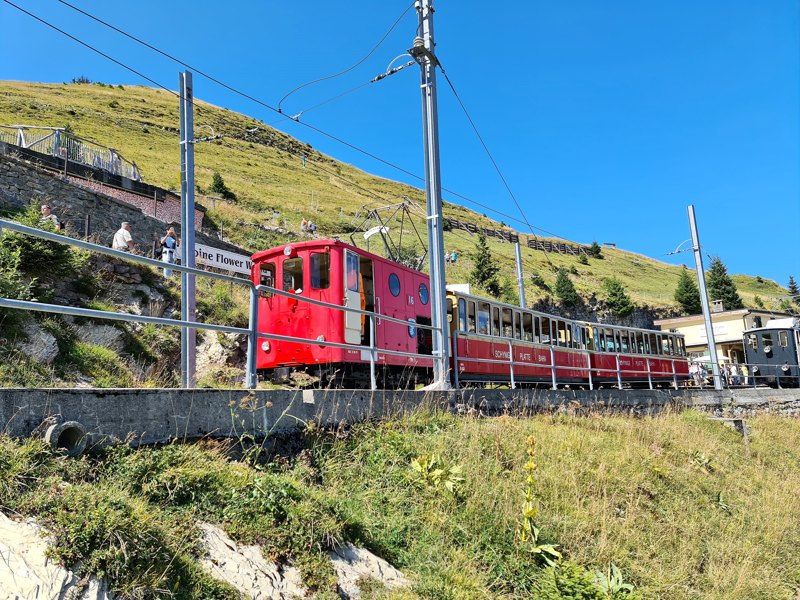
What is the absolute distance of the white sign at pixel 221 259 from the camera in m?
12.5

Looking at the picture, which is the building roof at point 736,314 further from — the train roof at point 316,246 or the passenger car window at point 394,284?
the train roof at point 316,246

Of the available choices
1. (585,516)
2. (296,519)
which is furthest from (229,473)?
(585,516)

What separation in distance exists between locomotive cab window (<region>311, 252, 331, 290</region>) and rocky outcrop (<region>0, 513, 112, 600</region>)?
28.4 ft

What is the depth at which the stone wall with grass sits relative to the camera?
14383 mm

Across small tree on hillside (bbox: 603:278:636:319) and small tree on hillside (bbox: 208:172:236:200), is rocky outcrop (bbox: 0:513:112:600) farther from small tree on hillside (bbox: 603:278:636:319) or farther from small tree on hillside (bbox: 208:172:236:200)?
small tree on hillside (bbox: 603:278:636:319)

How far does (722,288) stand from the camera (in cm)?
7006

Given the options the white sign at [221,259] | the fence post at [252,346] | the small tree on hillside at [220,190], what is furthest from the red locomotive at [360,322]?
the small tree on hillside at [220,190]

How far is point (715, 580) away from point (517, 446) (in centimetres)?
263

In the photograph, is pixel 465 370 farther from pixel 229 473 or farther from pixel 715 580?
pixel 229 473

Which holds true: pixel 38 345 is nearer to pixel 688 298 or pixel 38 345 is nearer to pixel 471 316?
pixel 471 316

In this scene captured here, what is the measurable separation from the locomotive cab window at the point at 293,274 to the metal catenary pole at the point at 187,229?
2.81 meters

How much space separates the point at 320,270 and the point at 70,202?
27.4ft

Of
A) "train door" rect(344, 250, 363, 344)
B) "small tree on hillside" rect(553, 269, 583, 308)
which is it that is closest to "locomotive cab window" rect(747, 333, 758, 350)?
"small tree on hillside" rect(553, 269, 583, 308)

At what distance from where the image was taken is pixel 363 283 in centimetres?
1223
